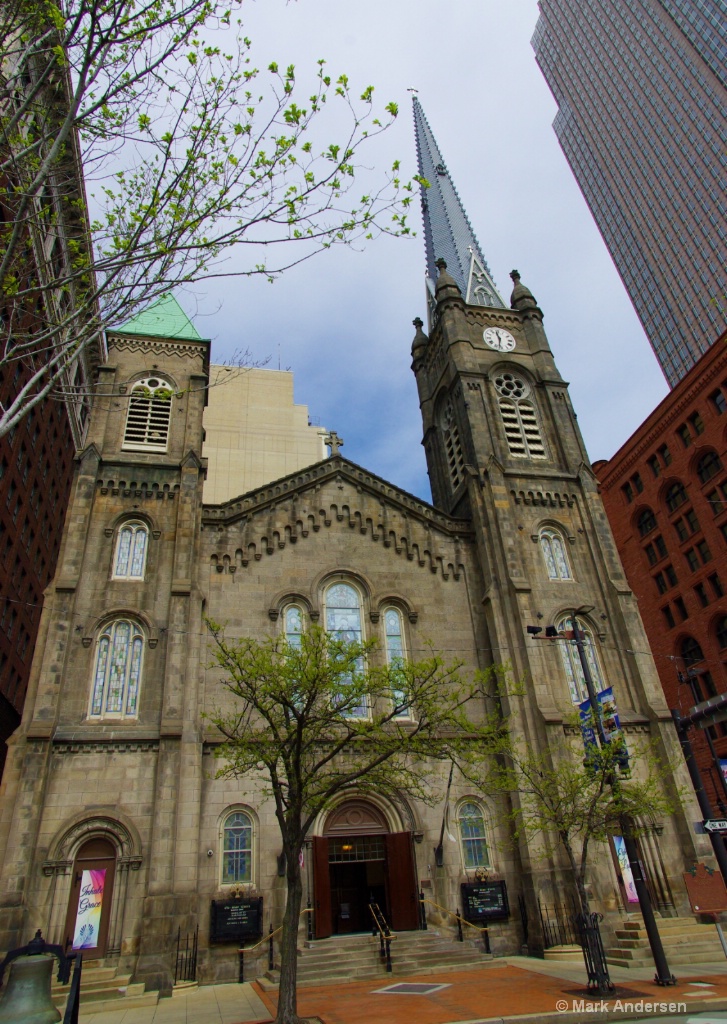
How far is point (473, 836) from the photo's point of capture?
843 inches

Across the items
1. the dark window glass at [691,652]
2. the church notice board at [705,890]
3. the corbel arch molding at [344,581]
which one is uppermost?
the dark window glass at [691,652]

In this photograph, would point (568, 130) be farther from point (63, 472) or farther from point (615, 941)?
point (615, 941)

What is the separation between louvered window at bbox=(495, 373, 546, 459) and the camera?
30078 millimetres

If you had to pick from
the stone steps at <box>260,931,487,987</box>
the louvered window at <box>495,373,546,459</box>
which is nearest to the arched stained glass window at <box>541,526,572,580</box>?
the louvered window at <box>495,373,546,459</box>

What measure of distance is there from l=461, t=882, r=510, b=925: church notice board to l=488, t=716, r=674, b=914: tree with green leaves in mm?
1764

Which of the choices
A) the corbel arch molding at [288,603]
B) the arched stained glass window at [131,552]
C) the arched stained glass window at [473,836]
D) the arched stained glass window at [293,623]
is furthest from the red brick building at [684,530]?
the arched stained glass window at [131,552]

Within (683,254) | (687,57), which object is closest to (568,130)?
(687,57)

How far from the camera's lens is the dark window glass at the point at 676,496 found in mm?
46531

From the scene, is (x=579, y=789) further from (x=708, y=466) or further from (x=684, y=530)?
(x=684, y=530)

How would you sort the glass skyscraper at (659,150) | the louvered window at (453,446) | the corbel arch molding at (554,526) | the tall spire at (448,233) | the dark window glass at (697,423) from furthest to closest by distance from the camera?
A: 1. the glass skyscraper at (659,150)
2. the dark window glass at (697,423)
3. the tall spire at (448,233)
4. the louvered window at (453,446)
5. the corbel arch molding at (554,526)

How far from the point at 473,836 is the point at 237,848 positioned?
23.8ft

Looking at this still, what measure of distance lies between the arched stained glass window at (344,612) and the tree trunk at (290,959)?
424 inches

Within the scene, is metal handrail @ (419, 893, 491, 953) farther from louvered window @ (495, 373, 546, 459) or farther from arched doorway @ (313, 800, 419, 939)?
louvered window @ (495, 373, 546, 459)

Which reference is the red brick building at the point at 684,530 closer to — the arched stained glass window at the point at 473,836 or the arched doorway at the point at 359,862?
the arched stained glass window at the point at 473,836
